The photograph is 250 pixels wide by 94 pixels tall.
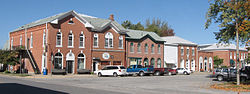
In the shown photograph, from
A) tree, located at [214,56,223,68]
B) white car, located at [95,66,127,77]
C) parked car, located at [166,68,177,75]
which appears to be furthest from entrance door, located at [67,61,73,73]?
tree, located at [214,56,223,68]

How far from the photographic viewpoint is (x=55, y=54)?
135 ft

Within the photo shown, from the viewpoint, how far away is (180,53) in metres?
61.1

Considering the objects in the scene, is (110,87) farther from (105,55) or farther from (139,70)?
(105,55)

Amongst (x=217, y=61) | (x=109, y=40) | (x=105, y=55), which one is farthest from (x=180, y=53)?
(x=105, y=55)

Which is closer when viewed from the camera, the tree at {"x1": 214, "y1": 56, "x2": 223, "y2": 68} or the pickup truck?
the pickup truck

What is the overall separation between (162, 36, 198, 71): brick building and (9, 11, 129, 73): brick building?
570 inches

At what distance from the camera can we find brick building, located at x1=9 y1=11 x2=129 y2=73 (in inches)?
1614

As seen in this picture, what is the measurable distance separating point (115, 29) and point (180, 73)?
1364 centimetres

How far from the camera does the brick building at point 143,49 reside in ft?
170

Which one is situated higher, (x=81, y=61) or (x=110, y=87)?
(x=81, y=61)

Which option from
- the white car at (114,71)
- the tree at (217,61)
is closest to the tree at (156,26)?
the tree at (217,61)

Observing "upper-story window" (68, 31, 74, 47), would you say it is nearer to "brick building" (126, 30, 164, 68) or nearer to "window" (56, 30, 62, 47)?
"window" (56, 30, 62, 47)

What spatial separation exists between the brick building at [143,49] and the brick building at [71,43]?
2.19 metres

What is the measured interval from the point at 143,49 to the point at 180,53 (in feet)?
36.5
